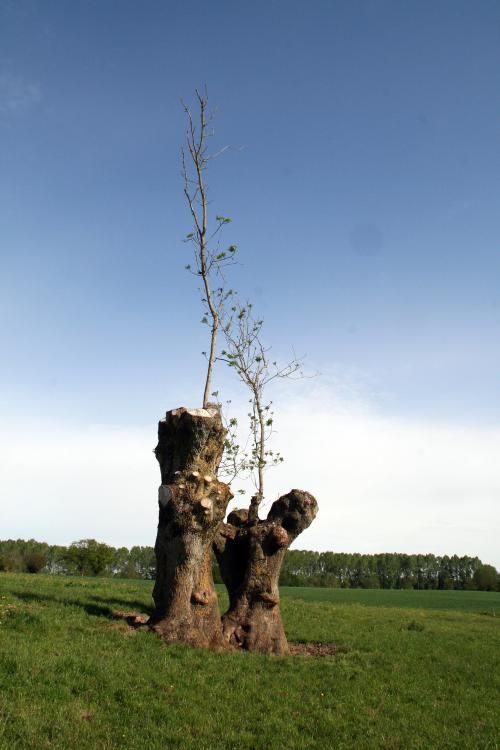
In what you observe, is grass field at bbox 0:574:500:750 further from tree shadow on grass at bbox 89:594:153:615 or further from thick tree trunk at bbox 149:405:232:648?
tree shadow on grass at bbox 89:594:153:615

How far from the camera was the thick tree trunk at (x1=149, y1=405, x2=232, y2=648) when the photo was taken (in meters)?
14.0

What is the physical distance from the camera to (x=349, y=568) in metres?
126

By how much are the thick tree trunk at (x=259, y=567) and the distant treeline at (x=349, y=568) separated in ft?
270

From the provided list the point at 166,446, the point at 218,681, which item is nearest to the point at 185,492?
the point at 166,446

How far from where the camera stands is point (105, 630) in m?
13.4

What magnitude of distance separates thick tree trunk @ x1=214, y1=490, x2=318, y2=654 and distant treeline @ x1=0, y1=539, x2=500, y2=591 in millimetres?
82215

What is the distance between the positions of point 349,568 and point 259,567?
118288 millimetres

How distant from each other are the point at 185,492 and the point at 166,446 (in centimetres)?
198

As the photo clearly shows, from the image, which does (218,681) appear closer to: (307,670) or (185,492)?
(307,670)

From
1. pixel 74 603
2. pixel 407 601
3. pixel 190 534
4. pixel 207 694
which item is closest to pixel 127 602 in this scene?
pixel 74 603

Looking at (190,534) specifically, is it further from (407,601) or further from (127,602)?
(407,601)

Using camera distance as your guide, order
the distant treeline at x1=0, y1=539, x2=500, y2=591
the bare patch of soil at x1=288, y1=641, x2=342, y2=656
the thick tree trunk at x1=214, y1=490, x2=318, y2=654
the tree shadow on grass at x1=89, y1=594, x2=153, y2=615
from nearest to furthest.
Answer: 1. the thick tree trunk at x1=214, y1=490, x2=318, y2=654
2. the bare patch of soil at x1=288, y1=641, x2=342, y2=656
3. the tree shadow on grass at x1=89, y1=594, x2=153, y2=615
4. the distant treeline at x1=0, y1=539, x2=500, y2=591

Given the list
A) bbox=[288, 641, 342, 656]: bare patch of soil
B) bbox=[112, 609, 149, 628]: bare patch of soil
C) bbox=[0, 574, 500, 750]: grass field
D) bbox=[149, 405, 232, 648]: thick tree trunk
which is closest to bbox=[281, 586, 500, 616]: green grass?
bbox=[288, 641, 342, 656]: bare patch of soil

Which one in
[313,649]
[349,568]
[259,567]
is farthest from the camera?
[349,568]
